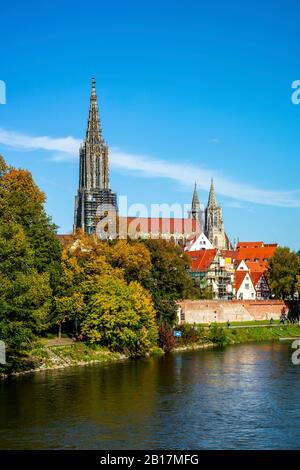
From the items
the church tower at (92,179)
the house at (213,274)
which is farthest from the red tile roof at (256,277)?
the church tower at (92,179)

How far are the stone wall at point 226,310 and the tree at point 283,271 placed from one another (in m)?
3.33

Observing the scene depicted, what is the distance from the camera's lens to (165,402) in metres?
34.2

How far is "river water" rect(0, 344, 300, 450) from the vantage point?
27.2 meters

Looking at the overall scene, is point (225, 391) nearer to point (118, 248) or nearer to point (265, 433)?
point (265, 433)

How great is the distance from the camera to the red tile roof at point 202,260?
87375 mm

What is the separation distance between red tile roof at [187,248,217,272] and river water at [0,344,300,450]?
129ft

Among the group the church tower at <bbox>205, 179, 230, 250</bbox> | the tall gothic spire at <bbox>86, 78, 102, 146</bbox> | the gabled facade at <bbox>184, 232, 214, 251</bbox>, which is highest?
the tall gothic spire at <bbox>86, 78, 102, 146</bbox>

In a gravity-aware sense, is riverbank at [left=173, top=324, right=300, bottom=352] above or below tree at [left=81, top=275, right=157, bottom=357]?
below

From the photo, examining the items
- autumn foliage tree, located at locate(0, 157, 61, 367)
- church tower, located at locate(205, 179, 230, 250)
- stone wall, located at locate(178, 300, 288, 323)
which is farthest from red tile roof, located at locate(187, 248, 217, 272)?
church tower, located at locate(205, 179, 230, 250)

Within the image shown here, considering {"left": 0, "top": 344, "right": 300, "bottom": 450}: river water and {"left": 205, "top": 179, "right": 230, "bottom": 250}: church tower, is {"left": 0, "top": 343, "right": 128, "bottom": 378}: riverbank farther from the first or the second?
{"left": 205, "top": 179, "right": 230, "bottom": 250}: church tower

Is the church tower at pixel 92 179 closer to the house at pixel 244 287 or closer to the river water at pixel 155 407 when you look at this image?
the house at pixel 244 287

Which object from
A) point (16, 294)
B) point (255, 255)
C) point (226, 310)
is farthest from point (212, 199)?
point (16, 294)
